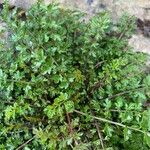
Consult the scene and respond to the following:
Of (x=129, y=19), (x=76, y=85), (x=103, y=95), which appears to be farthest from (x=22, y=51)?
(x=129, y=19)

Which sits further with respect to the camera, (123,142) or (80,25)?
(80,25)

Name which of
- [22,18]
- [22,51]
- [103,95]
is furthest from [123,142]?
[22,18]

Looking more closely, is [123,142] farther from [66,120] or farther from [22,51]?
[22,51]

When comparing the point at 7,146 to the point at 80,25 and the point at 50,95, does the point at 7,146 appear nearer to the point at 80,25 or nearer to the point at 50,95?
the point at 50,95

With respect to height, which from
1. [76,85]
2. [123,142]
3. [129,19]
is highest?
[129,19]

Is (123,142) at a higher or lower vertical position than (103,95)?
lower

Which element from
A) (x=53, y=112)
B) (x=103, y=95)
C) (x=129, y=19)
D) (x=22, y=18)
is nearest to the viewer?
(x=53, y=112)

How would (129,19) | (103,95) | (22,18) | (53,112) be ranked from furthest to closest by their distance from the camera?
(22,18), (129,19), (103,95), (53,112)
